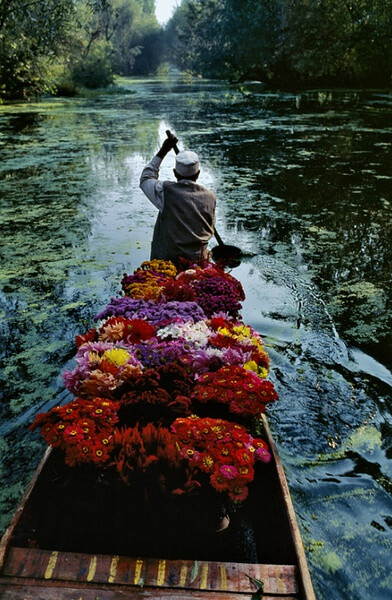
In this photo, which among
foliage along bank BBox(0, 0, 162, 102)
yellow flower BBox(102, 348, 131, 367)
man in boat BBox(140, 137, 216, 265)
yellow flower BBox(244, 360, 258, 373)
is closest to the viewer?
yellow flower BBox(102, 348, 131, 367)

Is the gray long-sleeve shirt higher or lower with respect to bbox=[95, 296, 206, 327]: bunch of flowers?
higher

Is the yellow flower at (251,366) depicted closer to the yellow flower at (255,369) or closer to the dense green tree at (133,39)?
the yellow flower at (255,369)

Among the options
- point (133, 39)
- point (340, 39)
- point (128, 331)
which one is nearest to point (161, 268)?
point (128, 331)

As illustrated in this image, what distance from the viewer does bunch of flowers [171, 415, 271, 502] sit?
2.45 meters

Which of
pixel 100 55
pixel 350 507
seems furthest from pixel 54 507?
pixel 100 55

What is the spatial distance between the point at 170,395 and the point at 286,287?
11.5 feet

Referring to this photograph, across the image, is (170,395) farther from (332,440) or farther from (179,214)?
(179,214)

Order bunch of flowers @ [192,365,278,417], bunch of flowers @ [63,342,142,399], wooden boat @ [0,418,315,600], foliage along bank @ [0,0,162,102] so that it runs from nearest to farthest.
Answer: wooden boat @ [0,418,315,600], bunch of flowers @ [192,365,278,417], bunch of flowers @ [63,342,142,399], foliage along bank @ [0,0,162,102]

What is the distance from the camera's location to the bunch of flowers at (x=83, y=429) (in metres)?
2.57

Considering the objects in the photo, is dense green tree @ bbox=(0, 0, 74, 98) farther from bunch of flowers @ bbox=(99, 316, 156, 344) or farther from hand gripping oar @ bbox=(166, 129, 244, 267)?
bunch of flowers @ bbox=(99, 316, 156, 344)

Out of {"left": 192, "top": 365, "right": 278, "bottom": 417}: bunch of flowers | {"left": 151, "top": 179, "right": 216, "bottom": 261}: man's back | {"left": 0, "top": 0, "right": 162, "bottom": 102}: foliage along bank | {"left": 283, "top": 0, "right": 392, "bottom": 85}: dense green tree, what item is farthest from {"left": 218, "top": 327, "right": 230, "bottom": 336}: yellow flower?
{"left": 283, "top": 0, "right": 392, "bottom": 85}: dense green tree

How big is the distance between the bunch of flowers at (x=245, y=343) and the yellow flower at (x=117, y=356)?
2.13 feet

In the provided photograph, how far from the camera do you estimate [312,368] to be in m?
4.60

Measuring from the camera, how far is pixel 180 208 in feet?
16.6
